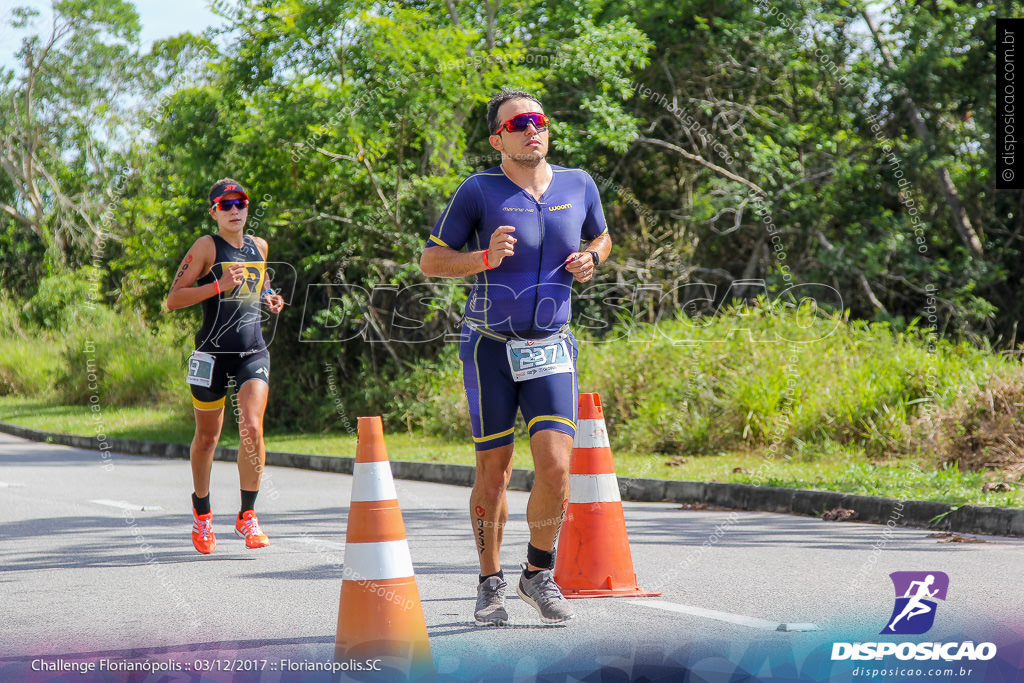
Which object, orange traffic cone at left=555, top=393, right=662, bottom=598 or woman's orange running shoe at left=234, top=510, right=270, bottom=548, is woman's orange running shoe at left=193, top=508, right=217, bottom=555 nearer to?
woman's orange running shoe at left=234, top=510, right=270, bottom=548

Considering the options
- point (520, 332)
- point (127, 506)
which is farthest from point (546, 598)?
point (127, 506)

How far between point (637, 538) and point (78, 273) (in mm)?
37234

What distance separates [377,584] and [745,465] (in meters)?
8.35

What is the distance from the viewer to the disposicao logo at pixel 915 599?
15.6 feet

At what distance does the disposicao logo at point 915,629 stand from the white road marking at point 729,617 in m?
0.32

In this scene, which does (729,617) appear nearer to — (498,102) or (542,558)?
(542,558)

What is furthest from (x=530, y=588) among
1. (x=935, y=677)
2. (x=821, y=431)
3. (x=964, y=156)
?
(x=964, y=156)

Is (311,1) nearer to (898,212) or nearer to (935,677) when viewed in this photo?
(898,212)

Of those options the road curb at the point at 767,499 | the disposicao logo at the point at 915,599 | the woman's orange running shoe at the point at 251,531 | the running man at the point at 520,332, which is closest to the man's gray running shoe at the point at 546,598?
the running man at the point at 520,332

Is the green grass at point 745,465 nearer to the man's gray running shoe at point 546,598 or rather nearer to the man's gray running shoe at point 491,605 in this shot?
the man's gray running shoe at point 546,598

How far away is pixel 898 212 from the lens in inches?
724

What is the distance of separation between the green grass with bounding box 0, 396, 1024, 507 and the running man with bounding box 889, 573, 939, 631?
287cm

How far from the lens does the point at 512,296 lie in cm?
476

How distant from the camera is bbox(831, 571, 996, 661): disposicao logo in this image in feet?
14.0
